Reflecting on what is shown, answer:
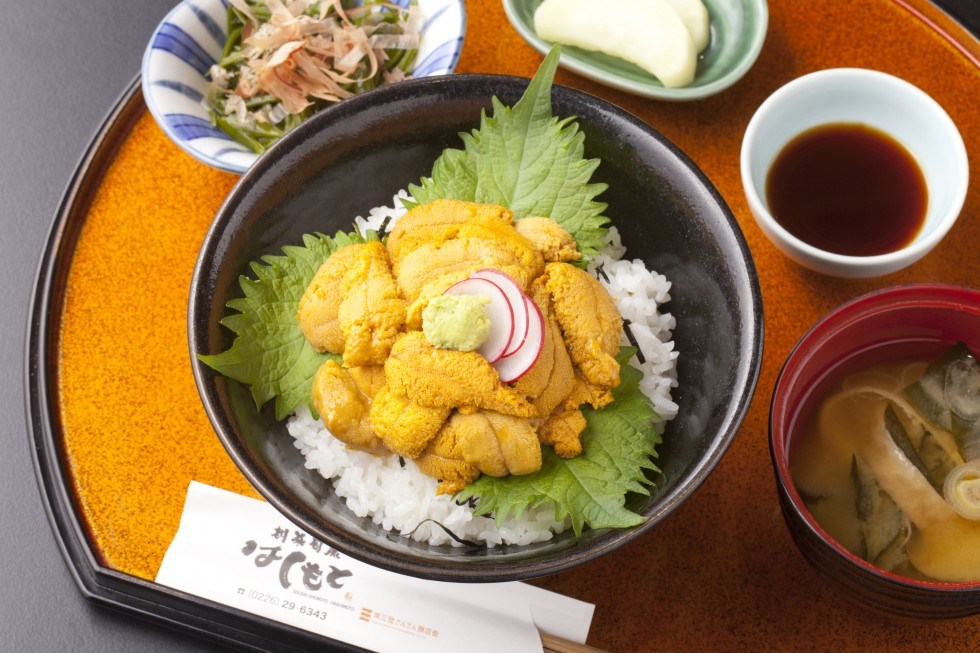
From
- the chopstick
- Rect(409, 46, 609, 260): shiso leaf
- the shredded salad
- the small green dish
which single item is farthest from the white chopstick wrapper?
the small green dish

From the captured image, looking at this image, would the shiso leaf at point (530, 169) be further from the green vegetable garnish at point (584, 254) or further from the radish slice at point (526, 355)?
the radish slice at point (526, 355)

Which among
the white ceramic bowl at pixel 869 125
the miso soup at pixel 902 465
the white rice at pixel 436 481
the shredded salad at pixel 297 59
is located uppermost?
the shredded salad at pixel 297 59

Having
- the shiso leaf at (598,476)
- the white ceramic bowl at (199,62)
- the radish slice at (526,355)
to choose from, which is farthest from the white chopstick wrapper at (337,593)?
the white ceramic bowl at (199,62)

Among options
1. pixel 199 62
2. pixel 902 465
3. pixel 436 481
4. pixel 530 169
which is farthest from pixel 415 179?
pixel 902 465

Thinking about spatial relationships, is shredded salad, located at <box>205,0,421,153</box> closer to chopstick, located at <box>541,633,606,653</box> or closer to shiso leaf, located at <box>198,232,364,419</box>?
shiso leaf, located at <box>198,232,364,419</box>

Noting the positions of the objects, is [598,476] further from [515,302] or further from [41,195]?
[41,195]

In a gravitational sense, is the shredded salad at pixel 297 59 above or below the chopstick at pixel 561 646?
Result: above
